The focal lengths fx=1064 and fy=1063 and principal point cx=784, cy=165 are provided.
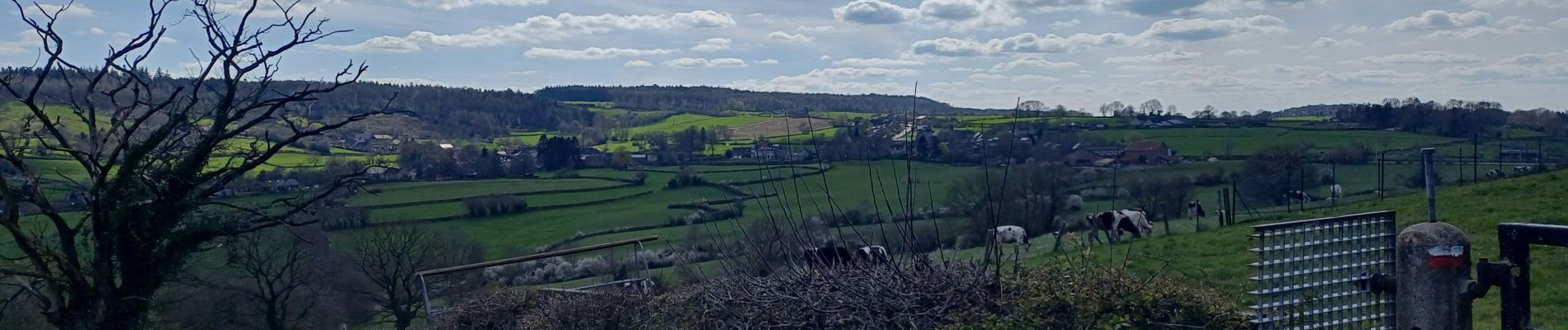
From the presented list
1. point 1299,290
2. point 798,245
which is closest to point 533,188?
point 798,245

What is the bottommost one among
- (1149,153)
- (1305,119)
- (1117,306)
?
(1149,153)

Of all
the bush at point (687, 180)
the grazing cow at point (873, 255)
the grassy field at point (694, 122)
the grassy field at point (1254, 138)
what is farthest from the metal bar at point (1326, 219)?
the grassy field at point (694, 122)

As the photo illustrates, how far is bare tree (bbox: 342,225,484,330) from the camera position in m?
23.2

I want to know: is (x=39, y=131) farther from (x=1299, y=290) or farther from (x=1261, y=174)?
(x=1261, y=174)

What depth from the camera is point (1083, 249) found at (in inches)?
251

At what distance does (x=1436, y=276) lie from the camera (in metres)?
4.87

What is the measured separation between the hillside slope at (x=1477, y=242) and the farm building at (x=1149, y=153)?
14.3 m

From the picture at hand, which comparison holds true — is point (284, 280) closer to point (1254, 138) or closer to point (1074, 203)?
point (1074, 203)

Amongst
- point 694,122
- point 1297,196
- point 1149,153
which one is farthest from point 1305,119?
point 694,122

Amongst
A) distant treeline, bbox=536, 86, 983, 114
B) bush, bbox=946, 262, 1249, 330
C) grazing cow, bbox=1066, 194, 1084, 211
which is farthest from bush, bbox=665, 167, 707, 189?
bush, bbox=946, 262, 1249, 330

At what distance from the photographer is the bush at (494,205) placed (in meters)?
41.3

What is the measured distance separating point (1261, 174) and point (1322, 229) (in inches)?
1139

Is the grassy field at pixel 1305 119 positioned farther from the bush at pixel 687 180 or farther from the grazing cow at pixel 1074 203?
the bush at pixel 687 180

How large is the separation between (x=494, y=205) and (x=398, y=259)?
61.7ft
